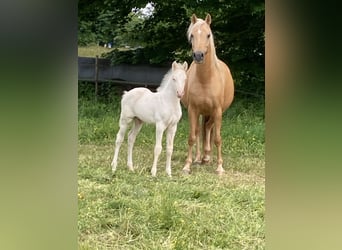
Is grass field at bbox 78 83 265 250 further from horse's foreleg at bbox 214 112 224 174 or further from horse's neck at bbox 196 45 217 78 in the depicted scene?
horse's neck at bbox 196 45 217 78

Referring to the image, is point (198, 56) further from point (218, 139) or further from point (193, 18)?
point (218, 139)

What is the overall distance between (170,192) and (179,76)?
0.57 meters

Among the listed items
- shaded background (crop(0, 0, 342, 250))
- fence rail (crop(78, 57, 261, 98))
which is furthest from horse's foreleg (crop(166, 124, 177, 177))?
shaded background (crop(0, 0, 342, 250))

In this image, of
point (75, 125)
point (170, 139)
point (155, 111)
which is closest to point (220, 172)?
point (170, 139)

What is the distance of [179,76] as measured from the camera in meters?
2.02

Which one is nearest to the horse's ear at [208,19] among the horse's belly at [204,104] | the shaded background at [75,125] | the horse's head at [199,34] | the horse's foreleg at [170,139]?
the horse's head at [199,34]

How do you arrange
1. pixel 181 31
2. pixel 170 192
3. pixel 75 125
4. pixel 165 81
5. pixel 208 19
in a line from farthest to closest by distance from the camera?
pixel 165 81
pixel 181 31
pixel 208 19
pixel 170 192
pixel 75 125

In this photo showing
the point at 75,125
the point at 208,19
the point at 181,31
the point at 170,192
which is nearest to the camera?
the point at 75,125

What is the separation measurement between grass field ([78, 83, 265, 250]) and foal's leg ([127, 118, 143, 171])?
0.04 metres

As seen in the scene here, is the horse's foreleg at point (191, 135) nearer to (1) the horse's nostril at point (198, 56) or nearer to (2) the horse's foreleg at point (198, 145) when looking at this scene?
(2) the horse's foreleg at point (198, 145)

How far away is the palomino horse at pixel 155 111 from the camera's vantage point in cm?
212

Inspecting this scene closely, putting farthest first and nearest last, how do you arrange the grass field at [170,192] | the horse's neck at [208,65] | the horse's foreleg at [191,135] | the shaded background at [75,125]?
the horse's foreleg at [191,135] → the horse's neck at [208,65] → the grass field at [170,192] → the shaded background at [75,125]

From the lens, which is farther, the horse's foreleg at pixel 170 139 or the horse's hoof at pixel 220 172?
the horse's foreleg at pixel 170 139
